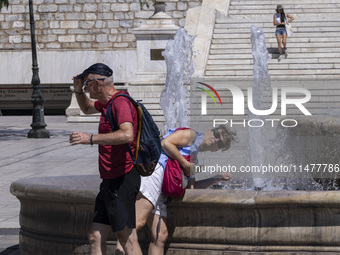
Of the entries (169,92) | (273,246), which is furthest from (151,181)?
(169,92)

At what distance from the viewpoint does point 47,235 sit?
23.2ft

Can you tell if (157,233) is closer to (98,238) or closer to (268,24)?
(98,238)

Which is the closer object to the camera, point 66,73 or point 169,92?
point 169,92

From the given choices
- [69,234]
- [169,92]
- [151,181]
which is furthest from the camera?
[169,92]

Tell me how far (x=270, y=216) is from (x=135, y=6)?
1041 inches

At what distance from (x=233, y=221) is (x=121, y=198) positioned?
95 cm

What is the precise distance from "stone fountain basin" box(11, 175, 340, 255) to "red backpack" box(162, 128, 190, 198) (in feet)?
0.37

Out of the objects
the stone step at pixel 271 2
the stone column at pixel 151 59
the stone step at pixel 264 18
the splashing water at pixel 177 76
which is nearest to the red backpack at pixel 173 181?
the splashing water at pixel 177 76

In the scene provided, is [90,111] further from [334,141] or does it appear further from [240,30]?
[240,30]

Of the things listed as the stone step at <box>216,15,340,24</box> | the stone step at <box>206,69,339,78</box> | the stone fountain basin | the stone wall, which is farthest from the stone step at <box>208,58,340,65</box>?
the stone fountain basin

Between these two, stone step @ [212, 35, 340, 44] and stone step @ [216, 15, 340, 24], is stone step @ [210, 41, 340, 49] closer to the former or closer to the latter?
stone step @ [212, 35, 340, 44]

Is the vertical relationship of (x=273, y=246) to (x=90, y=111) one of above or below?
below

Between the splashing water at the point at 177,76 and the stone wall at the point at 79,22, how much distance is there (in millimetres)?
7731

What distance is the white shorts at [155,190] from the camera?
20.8 feet
